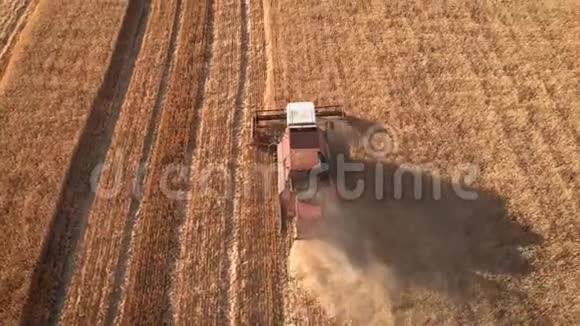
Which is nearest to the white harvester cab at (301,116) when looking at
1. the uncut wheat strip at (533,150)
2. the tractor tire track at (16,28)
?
the uncut wheat strip at (533,150)

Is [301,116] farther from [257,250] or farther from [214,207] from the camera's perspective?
[257,250]

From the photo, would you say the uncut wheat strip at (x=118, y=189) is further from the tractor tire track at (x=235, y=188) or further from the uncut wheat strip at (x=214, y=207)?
the tractor tire track at (x=235, y=188)

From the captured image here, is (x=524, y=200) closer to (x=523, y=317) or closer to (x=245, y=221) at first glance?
(x=523, y=317)

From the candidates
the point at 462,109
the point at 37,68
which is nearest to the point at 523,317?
the point at 462,109

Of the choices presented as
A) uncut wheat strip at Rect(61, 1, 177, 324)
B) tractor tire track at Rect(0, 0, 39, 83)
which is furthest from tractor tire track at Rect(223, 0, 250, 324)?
tractor tire track at Rect(0, 0, 39, 83)

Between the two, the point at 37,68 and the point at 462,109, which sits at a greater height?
the point at 37,68
